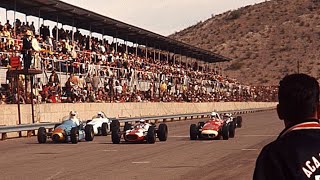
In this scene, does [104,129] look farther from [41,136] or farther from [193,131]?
[193,131]

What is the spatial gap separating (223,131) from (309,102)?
20885 millimetres

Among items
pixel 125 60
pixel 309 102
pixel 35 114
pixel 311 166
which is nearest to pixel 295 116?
pixel 309 102

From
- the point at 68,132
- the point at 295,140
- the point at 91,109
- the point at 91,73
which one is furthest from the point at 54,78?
the point at 295,140

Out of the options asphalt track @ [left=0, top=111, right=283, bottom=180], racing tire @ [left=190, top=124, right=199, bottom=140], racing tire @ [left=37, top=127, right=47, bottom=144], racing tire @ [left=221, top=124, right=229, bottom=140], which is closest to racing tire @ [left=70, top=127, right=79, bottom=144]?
asphalt track @ [left=0, top=111, right=283, bottom=180]

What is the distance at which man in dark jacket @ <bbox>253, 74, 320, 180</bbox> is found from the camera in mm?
3004

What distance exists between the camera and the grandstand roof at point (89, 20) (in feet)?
122

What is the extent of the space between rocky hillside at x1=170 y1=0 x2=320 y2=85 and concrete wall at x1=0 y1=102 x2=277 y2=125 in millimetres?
51435

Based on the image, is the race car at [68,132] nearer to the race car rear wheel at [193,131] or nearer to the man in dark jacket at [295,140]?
the race car rear wheel at [193,131]

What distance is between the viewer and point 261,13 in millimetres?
139875

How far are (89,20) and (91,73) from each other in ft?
28.7

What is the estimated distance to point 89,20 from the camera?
44875 mm

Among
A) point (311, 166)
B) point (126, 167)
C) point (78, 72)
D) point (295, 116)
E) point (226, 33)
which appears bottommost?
point (126, 167)

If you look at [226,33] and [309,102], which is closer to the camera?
[309,102]

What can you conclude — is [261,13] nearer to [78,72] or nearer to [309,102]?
[78,72]
